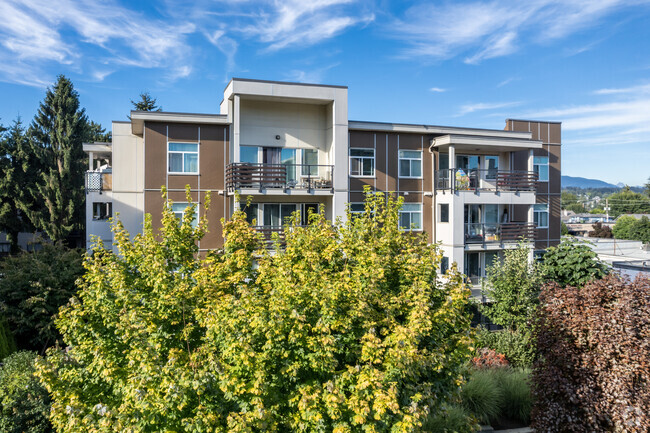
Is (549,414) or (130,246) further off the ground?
(130,246)

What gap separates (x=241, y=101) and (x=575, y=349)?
17.8 meters

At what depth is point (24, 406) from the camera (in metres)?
10.5

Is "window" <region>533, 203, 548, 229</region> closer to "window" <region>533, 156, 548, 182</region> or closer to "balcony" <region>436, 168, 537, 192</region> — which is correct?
"window" <region>533, 156, 548, 182</region>

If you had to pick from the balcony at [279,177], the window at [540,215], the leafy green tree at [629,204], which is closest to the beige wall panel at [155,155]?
the balcony at [279,177]

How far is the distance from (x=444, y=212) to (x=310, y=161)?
814 cm

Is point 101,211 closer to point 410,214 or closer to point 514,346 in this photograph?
point 410,214

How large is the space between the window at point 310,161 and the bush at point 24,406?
14437 mm

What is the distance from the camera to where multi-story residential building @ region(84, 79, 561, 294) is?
2036 centimetres

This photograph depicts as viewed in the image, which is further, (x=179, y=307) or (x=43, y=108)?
(x=43, y=108)

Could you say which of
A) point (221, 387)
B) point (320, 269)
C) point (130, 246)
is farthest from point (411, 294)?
point (130, 246)

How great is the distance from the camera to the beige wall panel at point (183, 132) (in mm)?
20266

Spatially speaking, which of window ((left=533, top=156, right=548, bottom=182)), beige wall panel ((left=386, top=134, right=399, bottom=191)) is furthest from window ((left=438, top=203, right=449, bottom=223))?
window ((left=533, top=156, right=548, bottom=182))

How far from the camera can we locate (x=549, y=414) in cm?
928

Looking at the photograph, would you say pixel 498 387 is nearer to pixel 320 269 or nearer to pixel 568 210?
pixel 320 269
